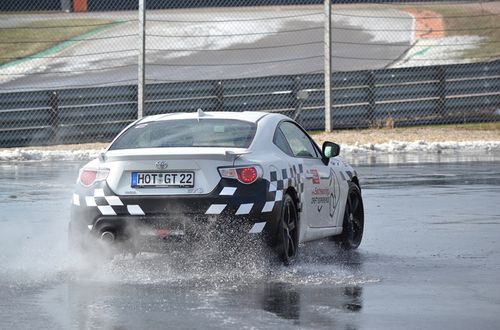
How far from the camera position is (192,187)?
9.66 metres

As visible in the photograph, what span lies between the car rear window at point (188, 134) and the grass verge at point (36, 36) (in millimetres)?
25133

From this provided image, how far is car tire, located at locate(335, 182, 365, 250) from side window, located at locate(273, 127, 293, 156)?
1.27 metres

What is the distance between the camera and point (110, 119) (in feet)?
78.6

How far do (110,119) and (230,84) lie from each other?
2.26 meters

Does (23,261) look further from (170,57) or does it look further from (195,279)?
(170,57)

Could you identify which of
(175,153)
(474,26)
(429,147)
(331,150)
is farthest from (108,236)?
(474,26)

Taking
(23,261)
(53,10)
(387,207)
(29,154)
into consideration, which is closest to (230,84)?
(29,154)

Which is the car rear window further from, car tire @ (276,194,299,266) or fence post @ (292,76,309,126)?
fence post @ (292,76,309,126)

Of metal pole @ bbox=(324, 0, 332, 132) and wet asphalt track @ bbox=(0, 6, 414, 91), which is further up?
wet asphalt track @ bbox=(0, 6, 414, 91)

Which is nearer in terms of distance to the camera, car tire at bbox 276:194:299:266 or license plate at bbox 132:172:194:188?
license plate at bbox 132:172:194:188

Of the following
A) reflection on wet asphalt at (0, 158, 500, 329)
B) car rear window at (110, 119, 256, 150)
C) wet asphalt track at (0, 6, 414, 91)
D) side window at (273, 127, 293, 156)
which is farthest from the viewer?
wet asphalt track at (0, 6, 414, 91)

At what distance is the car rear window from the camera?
402 inches

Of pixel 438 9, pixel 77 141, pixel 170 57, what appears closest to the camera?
pixel 77 141

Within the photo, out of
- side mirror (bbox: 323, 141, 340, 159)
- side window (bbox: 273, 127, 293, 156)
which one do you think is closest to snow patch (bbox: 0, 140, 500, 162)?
side mirror (bbox: 323, 141, 340, 159)
